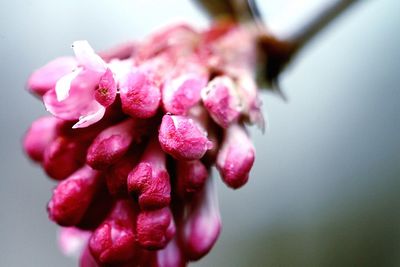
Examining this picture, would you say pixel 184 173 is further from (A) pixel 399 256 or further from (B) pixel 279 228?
(B) pixel 279 228

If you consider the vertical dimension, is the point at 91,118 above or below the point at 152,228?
above

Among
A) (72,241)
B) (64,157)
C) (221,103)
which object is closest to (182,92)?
(221,103)

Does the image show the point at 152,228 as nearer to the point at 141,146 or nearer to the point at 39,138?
the point at 141,146

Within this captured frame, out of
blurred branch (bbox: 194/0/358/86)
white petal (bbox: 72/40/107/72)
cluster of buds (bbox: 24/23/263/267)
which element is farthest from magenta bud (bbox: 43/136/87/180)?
blurred branch (bbox: 194/0/358/86)

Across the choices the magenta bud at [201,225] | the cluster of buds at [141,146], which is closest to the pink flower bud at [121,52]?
the cluster of buds at [141,146]

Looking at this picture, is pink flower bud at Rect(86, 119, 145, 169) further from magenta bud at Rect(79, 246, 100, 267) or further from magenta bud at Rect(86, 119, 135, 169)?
magenta bud at Rect(79, 246, 100, 267)

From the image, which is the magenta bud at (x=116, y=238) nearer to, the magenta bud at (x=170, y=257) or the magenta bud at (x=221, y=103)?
the magenta bud at (x=170, y=257)
